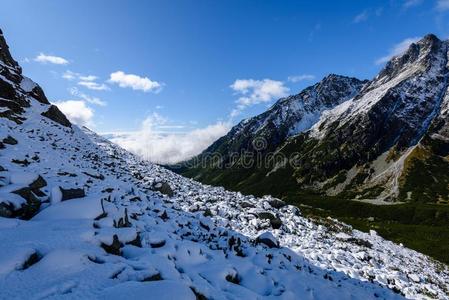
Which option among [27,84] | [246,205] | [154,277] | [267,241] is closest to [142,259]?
[154,277]

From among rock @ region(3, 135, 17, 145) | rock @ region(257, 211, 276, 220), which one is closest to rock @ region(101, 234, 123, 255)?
rock @ region(257, 211, 276, 220)

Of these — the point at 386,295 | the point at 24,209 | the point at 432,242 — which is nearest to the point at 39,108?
the point at 24,209

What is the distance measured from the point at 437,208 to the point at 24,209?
184m

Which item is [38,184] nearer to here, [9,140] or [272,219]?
[9,140]

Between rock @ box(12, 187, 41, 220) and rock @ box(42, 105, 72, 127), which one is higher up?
rock @ box(42, 105, 72, 127)

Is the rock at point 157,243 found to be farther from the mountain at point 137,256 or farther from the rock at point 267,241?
the rock at point 267,241

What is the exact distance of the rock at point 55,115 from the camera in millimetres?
57675

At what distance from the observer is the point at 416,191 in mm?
198750

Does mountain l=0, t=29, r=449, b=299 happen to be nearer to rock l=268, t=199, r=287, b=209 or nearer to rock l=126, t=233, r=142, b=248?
rock l=126, t=233, r=142, b=248

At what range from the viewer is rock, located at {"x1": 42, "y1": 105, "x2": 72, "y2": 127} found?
189 ft

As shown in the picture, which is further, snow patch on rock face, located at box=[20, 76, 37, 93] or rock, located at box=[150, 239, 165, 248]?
snow patch on rock face, located at box=[20, 76, 37, 93]

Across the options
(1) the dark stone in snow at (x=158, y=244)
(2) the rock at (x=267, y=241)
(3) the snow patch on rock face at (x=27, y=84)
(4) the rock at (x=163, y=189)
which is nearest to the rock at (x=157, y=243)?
(1) the dark stone in snow at (x=158, y=244)

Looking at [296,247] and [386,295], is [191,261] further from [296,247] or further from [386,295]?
[296,247]

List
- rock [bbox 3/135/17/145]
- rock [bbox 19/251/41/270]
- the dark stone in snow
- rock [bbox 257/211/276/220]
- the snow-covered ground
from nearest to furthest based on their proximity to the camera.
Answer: the snow-covered ground
rock [bbox 19/251/41/270]
the dark stone in snow
rock [bbox 3/135/17/145]
rock [bbox 257/211/276/220]
